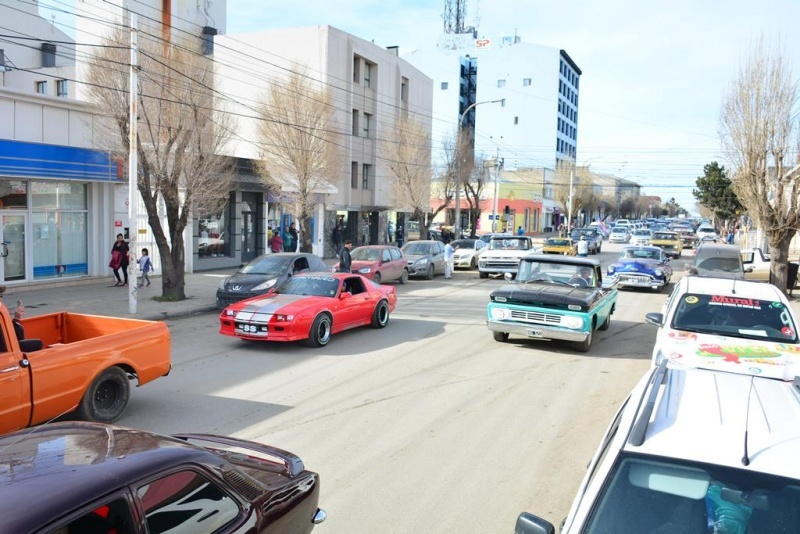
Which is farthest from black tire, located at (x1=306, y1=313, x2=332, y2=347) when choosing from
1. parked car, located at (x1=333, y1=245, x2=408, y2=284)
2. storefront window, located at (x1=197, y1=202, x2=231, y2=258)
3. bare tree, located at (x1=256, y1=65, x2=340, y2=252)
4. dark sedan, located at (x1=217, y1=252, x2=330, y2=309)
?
storefront window, located at (x1=197, y1=202, x2=231, y2=258)

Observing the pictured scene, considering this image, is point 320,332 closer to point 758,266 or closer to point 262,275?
point 262,275

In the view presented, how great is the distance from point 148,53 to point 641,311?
48.2 ft

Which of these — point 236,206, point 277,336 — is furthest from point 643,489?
point 236,206

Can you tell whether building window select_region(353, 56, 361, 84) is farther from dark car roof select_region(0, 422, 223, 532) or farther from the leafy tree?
dark car roof select_region(0, 422, 223, 532)

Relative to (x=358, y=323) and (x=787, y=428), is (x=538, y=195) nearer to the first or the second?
(x=358, y=323)

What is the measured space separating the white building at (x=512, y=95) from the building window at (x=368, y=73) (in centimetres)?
4864

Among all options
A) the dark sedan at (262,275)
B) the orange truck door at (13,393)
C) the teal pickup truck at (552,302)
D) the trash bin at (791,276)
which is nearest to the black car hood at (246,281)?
the dark sedan at (262,275)

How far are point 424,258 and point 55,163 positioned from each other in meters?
13.4

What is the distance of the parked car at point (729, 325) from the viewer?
7.67 meters

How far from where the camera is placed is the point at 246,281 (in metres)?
16.7

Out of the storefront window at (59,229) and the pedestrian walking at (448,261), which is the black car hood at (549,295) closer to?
the pedestrian walking at (448,261)

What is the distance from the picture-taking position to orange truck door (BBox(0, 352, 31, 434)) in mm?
6156

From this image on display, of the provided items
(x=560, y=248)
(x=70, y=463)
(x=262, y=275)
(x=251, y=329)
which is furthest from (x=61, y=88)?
(x=70, y=463)

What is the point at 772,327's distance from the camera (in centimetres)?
832
